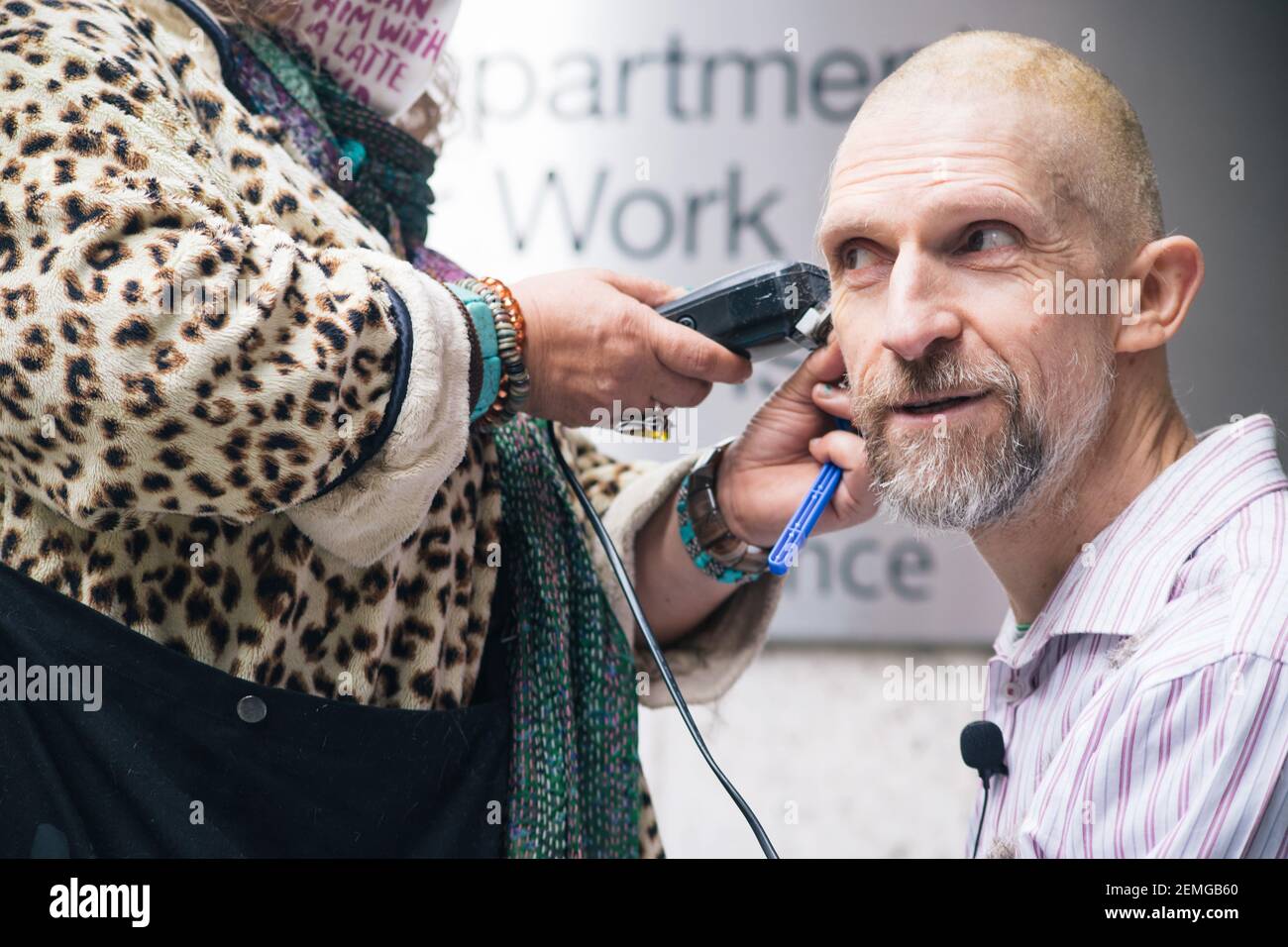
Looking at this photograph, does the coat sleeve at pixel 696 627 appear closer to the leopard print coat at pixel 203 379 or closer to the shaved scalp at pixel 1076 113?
the leopard print coat at pixel 203 379

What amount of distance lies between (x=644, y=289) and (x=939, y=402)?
1.14ft

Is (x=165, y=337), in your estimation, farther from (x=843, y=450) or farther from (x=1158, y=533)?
(x=1158, y=533)


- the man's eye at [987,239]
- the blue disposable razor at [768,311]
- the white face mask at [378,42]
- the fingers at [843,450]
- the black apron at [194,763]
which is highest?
the white face mask at [378,42]

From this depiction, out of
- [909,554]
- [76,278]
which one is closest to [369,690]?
[76,278]

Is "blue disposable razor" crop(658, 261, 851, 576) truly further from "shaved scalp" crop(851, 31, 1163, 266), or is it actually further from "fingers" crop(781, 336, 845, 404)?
"shaved scalp" crop(851, 31, 1163, 266)

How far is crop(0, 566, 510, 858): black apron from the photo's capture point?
1.07m

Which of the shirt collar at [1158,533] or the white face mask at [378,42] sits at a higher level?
the white face mask at [378,42]

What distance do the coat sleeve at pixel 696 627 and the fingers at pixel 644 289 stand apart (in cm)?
23

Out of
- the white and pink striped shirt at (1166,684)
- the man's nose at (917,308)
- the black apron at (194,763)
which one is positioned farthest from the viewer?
the man's nose at (917,308)

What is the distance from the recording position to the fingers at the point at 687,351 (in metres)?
1.31

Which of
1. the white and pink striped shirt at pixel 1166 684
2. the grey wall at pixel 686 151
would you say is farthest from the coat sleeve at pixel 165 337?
the grey wall at pixel 686 151

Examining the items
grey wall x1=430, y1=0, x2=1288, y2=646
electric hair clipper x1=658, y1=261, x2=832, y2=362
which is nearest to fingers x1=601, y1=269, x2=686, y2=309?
electric hair clipper x1=658, y1=261, x2=832, y2=362

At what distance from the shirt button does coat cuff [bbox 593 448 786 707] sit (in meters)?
0.51

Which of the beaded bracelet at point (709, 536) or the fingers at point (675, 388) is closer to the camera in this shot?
the fingers at point (675, 388)
